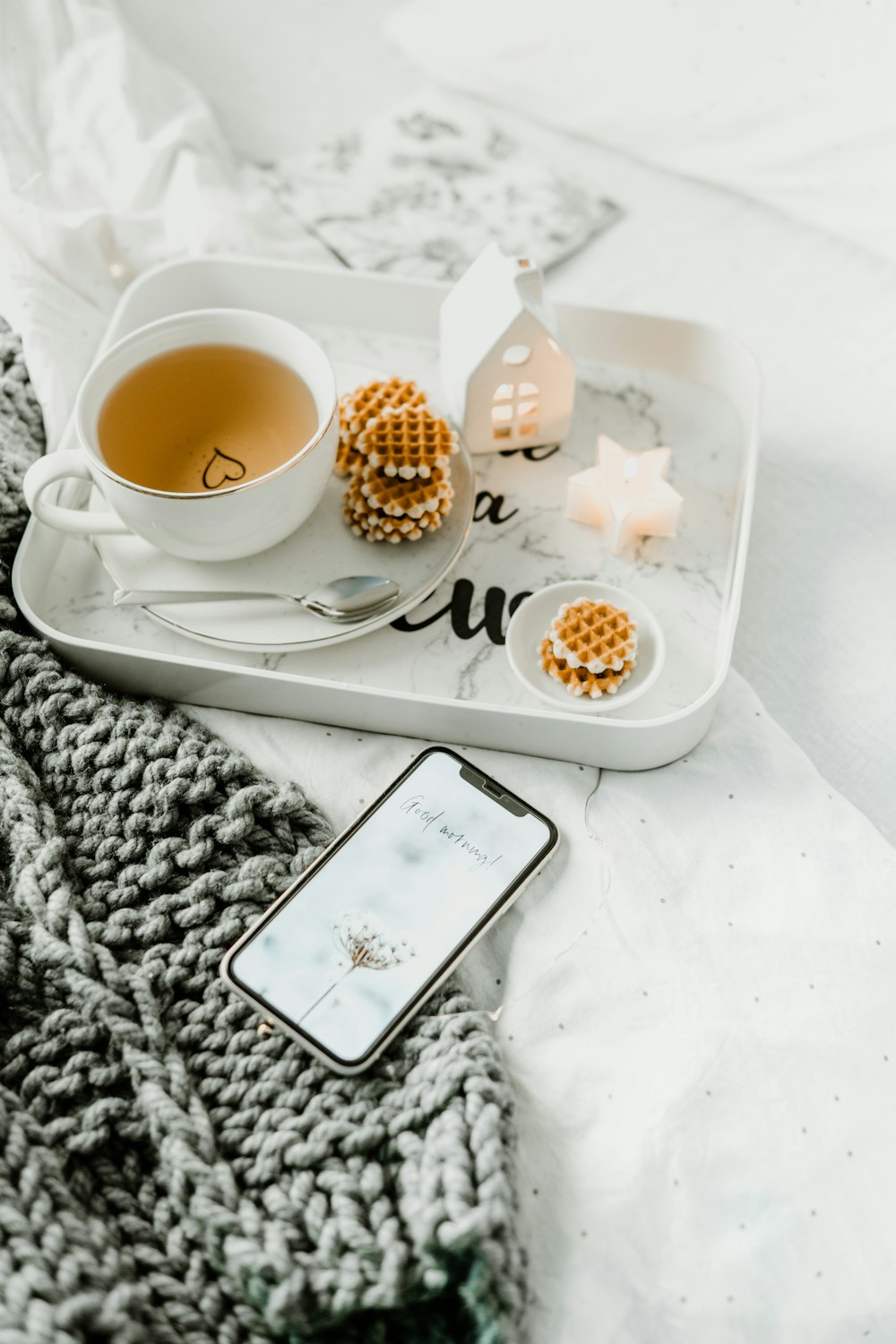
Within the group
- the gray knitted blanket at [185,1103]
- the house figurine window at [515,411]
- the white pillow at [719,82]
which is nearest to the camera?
the gray knitted blanket at [185,1103]

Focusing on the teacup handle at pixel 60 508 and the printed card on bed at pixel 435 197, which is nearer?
the teacup handle at pixel 60 508

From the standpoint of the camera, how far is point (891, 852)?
633 millimetres

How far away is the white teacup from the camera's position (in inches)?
24.6

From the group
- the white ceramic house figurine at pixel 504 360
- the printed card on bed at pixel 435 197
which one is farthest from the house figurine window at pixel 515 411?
the printed card on bed at pixel 435 197

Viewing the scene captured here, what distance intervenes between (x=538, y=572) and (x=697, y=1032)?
32 centimetres

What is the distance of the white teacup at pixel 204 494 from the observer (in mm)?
625

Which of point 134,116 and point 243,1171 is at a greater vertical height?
point 134,116

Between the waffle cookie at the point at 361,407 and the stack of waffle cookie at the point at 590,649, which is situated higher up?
the waffle cookie at the point at 361,407

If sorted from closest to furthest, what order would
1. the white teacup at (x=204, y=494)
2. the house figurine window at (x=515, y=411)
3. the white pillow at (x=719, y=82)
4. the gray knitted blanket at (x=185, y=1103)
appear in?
the gray knitted blanket at (x=185, y=1103)
the white teacup at (x=204, y=494)
the house figurine window at (x=515, y=411)
the white pillow at (x=719, y=82)

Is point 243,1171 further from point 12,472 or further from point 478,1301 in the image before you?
point 12,472

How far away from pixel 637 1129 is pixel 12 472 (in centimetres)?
58

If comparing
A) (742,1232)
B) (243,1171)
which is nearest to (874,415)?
(742,1232)

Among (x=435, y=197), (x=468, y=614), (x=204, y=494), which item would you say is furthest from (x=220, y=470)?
(x=435, y=197)

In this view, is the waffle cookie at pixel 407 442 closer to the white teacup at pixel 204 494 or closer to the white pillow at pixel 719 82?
the white teacup at pixel 204 494
